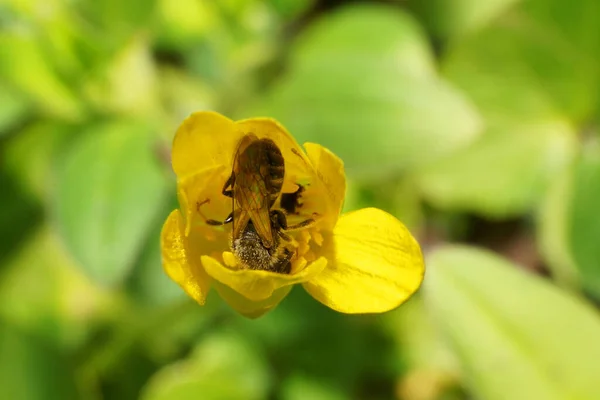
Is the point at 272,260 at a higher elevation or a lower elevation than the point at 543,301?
higher

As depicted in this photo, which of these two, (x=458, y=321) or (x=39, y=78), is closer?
(x=458, y=321)

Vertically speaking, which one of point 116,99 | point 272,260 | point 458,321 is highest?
point 272,260

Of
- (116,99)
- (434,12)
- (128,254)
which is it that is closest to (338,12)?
(434,12)

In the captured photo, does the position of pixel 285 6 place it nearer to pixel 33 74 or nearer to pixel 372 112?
pixel 372 112

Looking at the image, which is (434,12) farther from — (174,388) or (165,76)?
(174,388)

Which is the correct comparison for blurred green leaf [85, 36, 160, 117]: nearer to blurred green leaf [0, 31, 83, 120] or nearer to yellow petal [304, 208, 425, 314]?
blurred green leaf [0, 31, 83, 120]

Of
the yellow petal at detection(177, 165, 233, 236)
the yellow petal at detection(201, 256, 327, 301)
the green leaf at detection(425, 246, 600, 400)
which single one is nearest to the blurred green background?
the green leaf at detection(425, 246, 600, 400)

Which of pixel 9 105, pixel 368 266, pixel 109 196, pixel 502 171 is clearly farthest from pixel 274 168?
pixel 502 171
